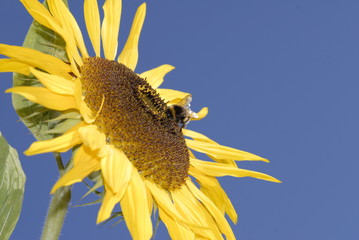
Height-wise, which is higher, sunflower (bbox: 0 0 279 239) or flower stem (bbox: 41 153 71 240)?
sunflower (bbox: 0 0 279 239)

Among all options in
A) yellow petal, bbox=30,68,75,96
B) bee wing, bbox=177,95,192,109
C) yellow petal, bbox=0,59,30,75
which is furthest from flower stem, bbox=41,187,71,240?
bee wing, bbox=177,95,192,109

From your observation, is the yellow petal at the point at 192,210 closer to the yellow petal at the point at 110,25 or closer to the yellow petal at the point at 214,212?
the yellow petal at the point at 214,212

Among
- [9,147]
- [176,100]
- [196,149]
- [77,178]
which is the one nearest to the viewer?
[77,178]

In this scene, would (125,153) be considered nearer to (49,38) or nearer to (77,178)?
(77,178)

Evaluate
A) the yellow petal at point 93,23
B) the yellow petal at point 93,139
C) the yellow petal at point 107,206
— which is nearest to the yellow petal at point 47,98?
the yellow petal at point 93,139

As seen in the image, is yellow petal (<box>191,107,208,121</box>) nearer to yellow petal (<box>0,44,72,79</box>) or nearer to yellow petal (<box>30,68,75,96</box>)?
yellow petal (<box>0,44,72,79</box>)

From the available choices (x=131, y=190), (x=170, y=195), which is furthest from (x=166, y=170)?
(x=131, y=190)

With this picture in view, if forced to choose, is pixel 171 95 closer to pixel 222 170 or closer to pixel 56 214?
pixel 222 170
